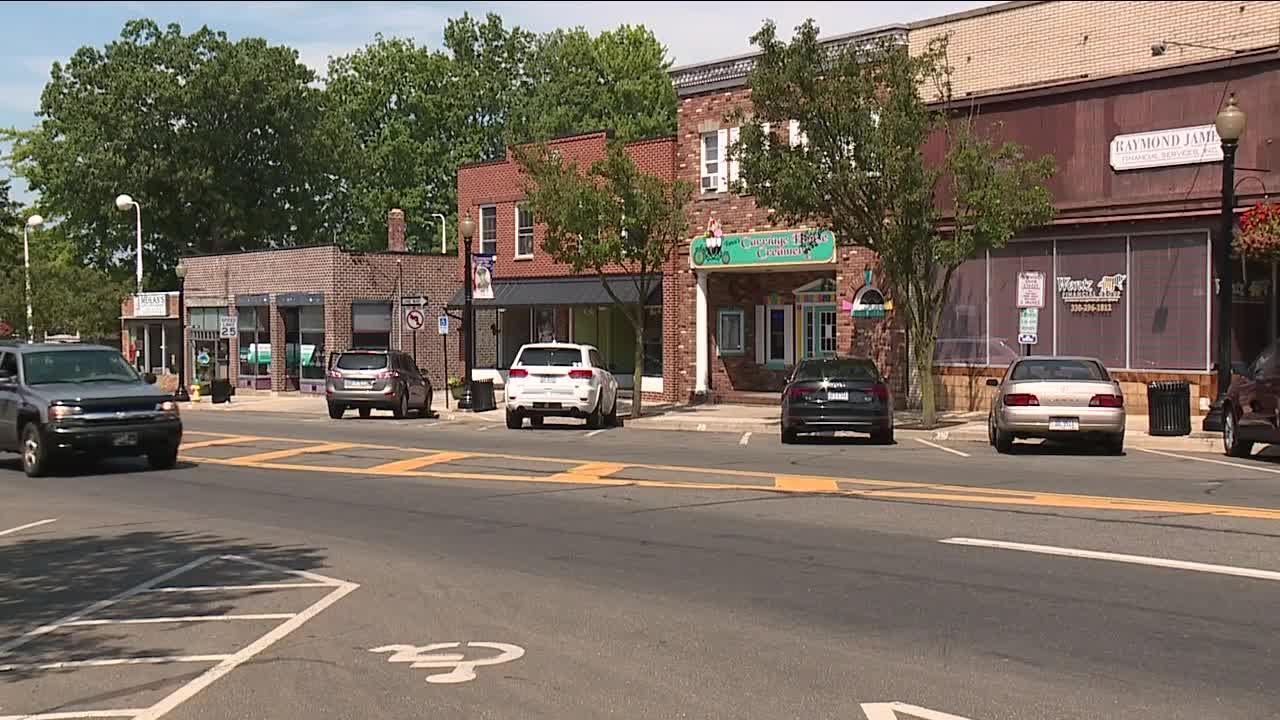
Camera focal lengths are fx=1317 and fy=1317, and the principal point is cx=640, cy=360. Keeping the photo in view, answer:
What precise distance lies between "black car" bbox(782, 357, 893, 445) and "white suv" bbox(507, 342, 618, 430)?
5549 millimetres

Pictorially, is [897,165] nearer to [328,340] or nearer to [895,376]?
[895,376]

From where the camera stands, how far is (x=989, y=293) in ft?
94.7

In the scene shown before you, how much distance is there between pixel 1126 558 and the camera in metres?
9.47

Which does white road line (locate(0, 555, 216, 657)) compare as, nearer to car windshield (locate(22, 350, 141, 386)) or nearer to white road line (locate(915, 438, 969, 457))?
car windshield (locate(22, 350, 141, 386))

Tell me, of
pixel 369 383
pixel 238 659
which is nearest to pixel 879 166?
pixel 369 383

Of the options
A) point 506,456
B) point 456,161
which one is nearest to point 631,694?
point 506,456

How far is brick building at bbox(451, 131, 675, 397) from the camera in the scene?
3684 centimetres

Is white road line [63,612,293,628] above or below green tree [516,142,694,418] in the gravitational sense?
below

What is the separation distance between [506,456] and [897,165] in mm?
8791

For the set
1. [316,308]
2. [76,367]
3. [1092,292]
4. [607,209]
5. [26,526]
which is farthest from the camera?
[316,308]

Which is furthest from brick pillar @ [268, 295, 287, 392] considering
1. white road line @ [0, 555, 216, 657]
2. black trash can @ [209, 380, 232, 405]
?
white road line @ [0, 555, 216, 657]

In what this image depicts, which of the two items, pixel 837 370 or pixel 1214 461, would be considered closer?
pixel 1214 461

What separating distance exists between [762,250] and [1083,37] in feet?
29.8

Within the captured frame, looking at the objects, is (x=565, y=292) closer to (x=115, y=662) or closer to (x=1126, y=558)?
(x=1126, y=558)
